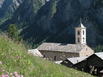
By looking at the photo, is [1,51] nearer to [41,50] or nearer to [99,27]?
[41,50]

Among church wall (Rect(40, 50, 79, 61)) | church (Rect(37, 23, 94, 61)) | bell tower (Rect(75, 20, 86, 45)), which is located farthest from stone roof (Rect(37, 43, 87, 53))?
bell tower (Rect(75, 20, 86, 45))

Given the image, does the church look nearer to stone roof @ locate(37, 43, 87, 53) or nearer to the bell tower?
stone roof @ locate(37, 43, 87, 53)

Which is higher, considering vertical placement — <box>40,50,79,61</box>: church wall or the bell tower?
the bell tower

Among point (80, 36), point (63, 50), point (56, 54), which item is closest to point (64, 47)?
point (63, 50)

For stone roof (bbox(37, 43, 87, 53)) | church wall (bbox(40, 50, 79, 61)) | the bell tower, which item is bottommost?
church wall (bbox(40, 50, 79, 61))

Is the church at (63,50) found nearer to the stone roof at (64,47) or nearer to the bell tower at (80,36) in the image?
the stone roof at (64,47)

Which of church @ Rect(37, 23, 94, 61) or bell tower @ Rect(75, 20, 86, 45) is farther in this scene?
bell tower @ Rect(75, 20, 86, 45)

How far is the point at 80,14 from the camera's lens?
181 meters

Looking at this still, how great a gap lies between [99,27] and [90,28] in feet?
18.3

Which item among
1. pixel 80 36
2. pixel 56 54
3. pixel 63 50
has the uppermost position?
pixel 80 36

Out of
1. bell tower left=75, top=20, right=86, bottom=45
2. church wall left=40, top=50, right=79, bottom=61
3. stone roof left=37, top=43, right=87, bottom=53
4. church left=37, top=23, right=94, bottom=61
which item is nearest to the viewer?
church left=37, top=23, right=94, bottom=61

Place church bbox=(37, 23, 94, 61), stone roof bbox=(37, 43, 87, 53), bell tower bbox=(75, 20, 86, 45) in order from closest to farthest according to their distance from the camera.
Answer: church bbox=(37, 23, 94, 61) < stone roof bbox=(37, 43, 87, 53) < bell tower bbox=(75, 20, 86, 45)

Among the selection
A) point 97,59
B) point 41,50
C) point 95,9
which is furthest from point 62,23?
point 97,59

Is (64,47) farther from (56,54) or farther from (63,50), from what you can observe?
(56,54)
